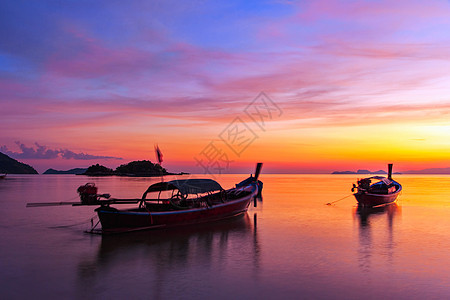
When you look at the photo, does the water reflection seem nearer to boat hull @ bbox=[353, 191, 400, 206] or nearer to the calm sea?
the calm sea

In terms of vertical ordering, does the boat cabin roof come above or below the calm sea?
above

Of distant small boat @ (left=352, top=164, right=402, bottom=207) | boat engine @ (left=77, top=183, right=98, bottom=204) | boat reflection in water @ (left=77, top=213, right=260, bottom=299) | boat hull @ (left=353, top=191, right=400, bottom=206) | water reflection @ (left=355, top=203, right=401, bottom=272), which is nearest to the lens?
boat reflection in water @ (left=77, top=213, right=260, bottom=299)

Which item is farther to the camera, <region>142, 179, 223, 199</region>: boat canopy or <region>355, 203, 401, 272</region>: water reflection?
<region>142, 179, 223, 199</region>: boat canopy

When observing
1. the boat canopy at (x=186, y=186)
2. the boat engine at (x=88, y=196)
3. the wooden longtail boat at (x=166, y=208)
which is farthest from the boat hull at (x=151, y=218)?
the boat canopy at (x=186, y=186)

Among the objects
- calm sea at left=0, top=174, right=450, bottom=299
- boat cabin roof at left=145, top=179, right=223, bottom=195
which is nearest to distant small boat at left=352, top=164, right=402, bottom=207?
calm sea at left=0, top=174, right=450, bottom=299

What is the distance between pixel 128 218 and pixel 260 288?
1007cm

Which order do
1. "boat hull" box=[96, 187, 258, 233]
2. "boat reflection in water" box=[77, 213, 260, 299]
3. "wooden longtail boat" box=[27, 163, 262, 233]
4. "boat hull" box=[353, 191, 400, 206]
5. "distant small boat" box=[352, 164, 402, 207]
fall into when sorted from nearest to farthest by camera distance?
"boat reflection in water" box=[77, 213, 260, 299] < "boat hull" box=[96, 187, 258, 233] < "wooden longtail boat" box=[27, 163, 262, 233] < "boat hull" box=[353, 191, 400, 206] < "distant small boat" box=[352, 164, 402, 207]

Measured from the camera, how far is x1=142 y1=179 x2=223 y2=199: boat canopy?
2227 cm

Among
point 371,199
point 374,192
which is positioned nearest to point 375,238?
point 371,199

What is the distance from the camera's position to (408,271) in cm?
1330

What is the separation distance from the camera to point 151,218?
65.2 ft

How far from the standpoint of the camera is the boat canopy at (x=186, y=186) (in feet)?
73.0

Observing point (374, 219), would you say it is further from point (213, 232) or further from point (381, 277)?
point (381, 277)

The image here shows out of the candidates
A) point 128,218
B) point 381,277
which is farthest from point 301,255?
point 128,218
